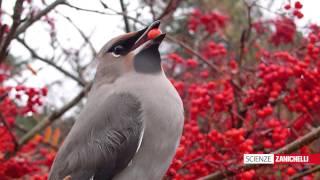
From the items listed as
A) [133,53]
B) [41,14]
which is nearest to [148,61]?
[133,53]

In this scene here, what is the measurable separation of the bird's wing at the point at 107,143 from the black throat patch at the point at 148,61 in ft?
0.47

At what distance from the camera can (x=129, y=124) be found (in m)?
1.96

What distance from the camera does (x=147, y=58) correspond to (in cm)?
206

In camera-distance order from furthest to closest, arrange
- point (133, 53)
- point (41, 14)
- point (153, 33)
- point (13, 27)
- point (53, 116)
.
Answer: point (53, 116)
point (41, 14)
point (13, 27)
point (133, 53)
point (153, 33)

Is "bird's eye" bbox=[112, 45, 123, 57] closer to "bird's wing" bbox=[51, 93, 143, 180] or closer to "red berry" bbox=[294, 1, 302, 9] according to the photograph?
"bird's wing" bbox=[51, 93, 143, 180]

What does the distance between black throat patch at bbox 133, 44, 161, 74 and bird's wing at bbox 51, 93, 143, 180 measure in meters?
0.14

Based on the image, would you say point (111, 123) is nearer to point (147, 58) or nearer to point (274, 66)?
point (147, 58)

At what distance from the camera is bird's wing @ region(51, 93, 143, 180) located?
6.32ft

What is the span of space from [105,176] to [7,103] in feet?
6.68

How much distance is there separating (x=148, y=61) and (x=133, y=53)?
0.23ft

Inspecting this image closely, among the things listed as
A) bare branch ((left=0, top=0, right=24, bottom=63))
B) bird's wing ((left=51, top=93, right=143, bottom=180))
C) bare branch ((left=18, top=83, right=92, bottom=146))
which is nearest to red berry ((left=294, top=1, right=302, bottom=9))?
bare branch ((left=18, top=83, right=92, bottom=146))

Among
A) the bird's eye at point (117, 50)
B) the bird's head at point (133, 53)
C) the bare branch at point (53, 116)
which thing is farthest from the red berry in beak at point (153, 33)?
the bare branch at point (53, 116)

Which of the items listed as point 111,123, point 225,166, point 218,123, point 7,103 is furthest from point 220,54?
point 111,123

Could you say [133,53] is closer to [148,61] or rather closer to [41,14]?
[148,61]
